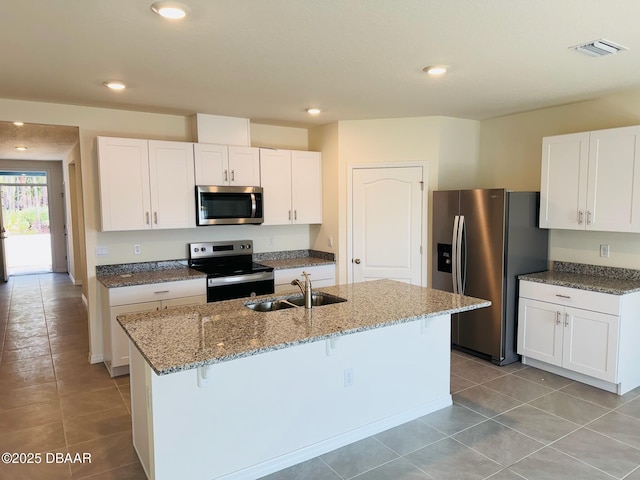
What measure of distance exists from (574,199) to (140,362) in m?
3.78

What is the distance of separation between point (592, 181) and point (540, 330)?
4.59 feet

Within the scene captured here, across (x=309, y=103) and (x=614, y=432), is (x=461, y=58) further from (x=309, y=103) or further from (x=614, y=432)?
(x=614, y=432)

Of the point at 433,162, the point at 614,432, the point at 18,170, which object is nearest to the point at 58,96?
the point at 433,162

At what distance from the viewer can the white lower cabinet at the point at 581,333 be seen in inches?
136

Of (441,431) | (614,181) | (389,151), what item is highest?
(389,151)

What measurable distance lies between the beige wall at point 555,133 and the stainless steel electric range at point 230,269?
2.83m

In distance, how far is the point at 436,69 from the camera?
302 centimetres

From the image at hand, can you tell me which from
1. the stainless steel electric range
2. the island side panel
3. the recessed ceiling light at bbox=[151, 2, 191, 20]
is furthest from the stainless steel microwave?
the recessed ceiling light at bbox=[151, 2, 191, 20]

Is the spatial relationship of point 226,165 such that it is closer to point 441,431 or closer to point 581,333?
point 441,431

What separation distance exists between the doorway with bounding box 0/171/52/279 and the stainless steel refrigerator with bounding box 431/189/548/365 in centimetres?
895

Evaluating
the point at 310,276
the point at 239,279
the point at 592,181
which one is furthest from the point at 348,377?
the point at 592,181

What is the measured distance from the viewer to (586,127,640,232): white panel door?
3.53 meters

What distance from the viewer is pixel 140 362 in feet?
7.96

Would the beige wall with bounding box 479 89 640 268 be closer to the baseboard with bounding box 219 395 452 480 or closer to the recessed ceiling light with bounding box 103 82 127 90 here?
the baseboard with bounding box 219 395 452 480
